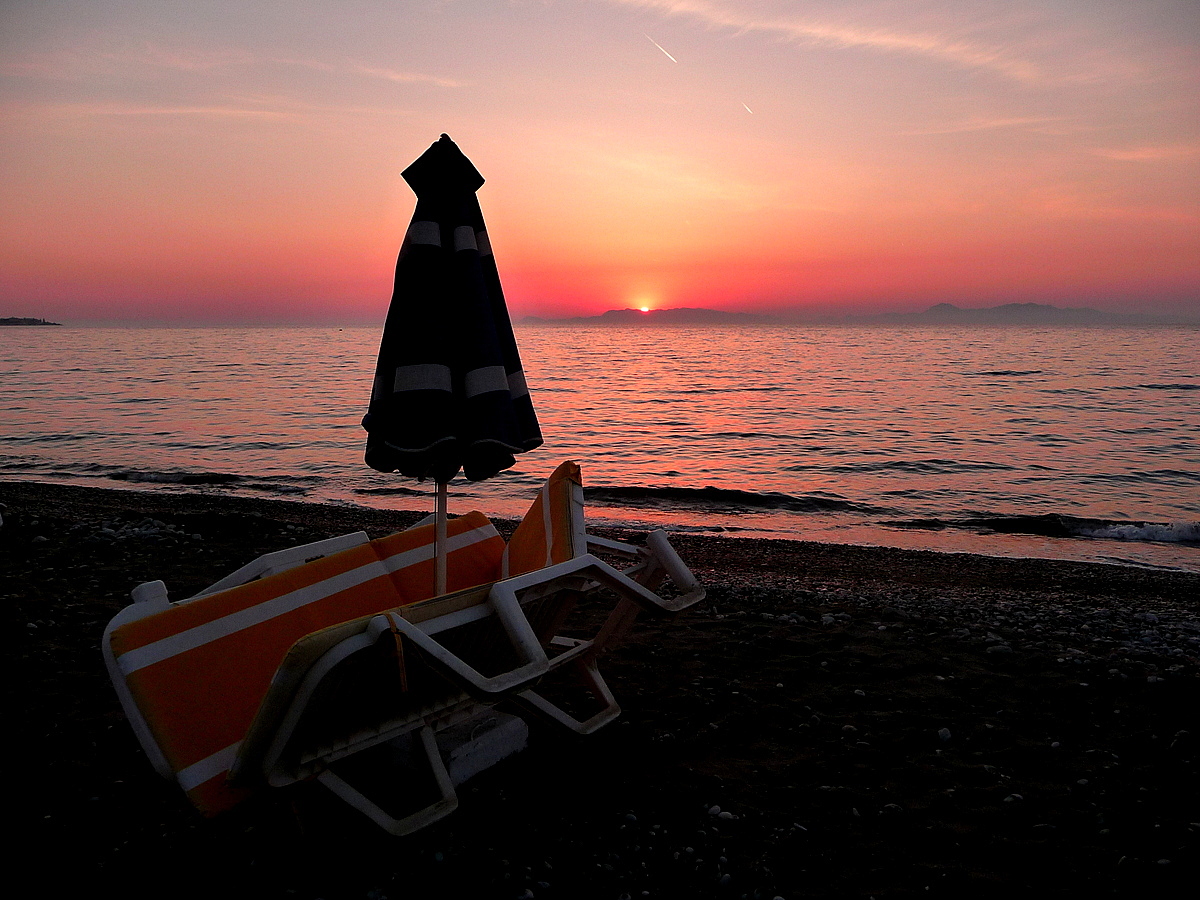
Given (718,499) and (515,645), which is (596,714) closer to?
(515,645)

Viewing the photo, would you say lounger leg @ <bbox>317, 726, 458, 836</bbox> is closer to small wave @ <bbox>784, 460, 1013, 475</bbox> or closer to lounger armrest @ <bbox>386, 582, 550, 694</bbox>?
lounger armrest @ <bbox>386, 582, 550, 694</bbox>

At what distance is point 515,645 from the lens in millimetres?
2533

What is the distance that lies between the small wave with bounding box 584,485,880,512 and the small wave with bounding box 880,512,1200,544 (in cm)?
147

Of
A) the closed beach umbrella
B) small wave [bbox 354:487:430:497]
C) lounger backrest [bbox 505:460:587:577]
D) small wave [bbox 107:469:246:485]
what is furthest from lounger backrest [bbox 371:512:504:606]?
small wave [bbox 107:469:246:485]

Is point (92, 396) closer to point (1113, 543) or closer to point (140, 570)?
point (140, 570)

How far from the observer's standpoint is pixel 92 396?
3353cm

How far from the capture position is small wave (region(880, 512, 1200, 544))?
506 inches

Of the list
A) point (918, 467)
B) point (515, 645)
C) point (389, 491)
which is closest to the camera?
point (515, 645)

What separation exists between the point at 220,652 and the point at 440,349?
1.47m

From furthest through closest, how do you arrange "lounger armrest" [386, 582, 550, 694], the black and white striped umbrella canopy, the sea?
1. the sea
2. the black and white striped umbrella canopy
3. "lounger armrest" [386, 582, 550, 694]

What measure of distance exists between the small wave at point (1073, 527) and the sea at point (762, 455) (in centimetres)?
5

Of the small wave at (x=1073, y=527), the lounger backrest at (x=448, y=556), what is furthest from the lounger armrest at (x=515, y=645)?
the small wave at (x=1073, y=527)

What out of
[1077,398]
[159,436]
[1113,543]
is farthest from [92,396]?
[1077,398]

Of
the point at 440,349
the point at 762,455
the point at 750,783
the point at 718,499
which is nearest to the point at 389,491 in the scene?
the point at 718,499
